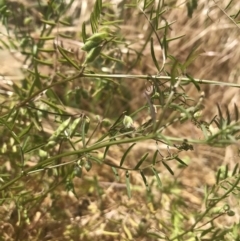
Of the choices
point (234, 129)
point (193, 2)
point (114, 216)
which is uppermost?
point (193, 2)

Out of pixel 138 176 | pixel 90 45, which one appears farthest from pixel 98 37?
pixel 138 176

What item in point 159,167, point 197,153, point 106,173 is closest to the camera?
point 106,173

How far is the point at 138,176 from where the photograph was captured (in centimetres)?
154

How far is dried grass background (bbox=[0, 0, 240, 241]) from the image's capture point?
4.17ft

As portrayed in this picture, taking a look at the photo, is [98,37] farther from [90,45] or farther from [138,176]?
[138,176]

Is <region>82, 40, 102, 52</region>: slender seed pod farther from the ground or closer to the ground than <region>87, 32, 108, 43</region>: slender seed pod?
closer to the ground

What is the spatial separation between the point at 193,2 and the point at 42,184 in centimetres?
51

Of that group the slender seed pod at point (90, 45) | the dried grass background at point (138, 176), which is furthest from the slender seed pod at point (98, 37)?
the dried grass background at point (138, 176)

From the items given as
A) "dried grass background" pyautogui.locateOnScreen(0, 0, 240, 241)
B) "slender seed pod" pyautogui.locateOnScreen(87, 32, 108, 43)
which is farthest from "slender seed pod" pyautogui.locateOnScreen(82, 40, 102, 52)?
"dried grass background" pyautogui.locateOnScreen(0, 0, 240, 241)

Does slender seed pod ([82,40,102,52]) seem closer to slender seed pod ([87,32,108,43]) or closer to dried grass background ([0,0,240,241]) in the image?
slender seed pod ([87,32,108,43])

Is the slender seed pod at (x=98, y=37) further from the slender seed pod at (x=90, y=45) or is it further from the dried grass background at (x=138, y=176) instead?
the dried grass background at (x=138, y=176)

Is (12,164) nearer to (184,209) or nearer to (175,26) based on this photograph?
(184,209)

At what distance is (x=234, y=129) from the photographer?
689 mm

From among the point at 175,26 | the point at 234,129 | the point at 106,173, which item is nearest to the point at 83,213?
the point at 106,173
